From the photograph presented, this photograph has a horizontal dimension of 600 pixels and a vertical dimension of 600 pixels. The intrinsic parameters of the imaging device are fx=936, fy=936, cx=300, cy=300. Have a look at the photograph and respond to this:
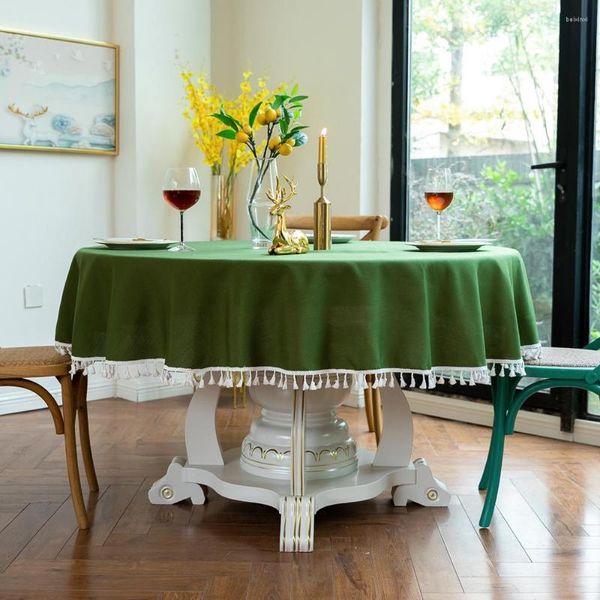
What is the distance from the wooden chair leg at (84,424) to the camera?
2842mm

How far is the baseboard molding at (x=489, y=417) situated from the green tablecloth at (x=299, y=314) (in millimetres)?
1448

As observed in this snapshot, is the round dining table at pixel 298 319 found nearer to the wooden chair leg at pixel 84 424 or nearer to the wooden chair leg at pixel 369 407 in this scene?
the wooden chair leg at pixel 84 424

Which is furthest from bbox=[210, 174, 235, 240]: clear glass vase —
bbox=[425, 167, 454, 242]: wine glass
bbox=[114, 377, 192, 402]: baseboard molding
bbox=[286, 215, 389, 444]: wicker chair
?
bbox=[425, 167, 454, 242]: wine glass

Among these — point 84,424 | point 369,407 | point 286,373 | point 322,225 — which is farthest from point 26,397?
point 286,373

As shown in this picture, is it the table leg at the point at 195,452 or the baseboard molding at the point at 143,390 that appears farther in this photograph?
the baseboard molding at the point at 143,390

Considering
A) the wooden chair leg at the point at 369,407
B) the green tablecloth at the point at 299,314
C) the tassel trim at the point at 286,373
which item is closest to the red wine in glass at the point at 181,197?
the green tablecloth at the point at 299,314

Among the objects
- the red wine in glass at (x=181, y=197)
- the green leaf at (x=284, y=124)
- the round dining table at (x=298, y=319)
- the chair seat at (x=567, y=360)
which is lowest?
the chair seat at (x=567, y=360)

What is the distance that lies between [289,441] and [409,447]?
0.39 m

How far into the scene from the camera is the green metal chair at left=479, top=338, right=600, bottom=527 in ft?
8.80

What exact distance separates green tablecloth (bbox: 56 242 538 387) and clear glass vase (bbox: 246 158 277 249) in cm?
34

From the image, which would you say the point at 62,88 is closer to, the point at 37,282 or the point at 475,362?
the point at 37,282

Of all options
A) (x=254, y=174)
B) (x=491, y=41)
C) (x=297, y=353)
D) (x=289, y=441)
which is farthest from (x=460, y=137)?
Answer: (x=297, y=353)

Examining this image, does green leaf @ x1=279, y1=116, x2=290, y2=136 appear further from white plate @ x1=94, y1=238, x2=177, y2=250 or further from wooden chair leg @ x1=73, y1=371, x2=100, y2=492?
wooden chair leg @ x1=73, y1=371, x2=100, y2=492

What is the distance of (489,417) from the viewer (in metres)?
4.07
